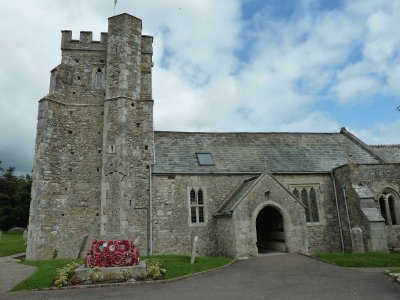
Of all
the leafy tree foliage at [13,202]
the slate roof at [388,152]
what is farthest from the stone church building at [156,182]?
the leafy tree foliage at [13,202]

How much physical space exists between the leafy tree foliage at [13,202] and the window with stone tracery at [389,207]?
4137 centimetres

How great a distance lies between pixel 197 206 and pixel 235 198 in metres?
2.61

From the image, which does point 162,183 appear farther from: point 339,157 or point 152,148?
point 339,157

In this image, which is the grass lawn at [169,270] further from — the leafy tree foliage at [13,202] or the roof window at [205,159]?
the leafy tree foliage at [13,202]

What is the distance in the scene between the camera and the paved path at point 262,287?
30.7 ft

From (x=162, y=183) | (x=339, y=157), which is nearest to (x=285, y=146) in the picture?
(x=339, y=157)

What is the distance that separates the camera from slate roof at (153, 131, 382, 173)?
2127 centimetres

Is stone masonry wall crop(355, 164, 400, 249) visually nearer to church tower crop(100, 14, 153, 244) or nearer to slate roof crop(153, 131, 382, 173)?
slate roof crop(153, 131, 382, 173)

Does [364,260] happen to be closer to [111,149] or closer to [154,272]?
[154,272]

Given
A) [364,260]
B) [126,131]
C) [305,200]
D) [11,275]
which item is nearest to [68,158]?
[126,131]

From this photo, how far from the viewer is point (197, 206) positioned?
19.8 meters

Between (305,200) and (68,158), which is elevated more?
(68,158)

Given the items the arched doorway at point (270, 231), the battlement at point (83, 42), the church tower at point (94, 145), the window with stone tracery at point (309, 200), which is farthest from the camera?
the battlement at point (83, 42)

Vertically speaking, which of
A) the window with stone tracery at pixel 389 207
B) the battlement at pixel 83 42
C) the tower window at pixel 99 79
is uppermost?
the battlement at pixel 83 42
